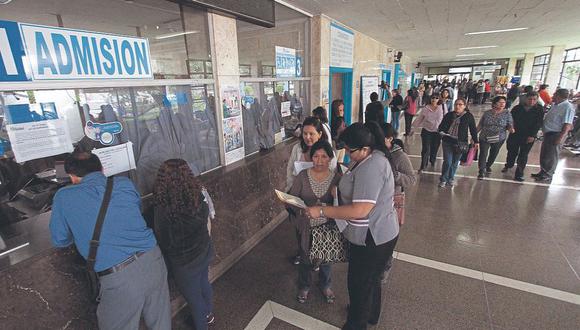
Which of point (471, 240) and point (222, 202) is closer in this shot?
point (222, 202)

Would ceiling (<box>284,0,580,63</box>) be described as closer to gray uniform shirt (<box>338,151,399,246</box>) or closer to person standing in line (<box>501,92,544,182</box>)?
person standing in line (<box>501,92,544,182</box>)

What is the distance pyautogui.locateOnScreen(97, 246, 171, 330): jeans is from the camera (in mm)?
1607

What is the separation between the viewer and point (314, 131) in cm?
258

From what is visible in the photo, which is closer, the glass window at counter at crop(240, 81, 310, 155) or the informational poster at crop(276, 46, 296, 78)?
the glass window at counter at crop(240, 81, 310, 155)

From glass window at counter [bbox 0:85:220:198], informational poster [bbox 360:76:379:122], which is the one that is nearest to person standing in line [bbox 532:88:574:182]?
informational poster [bbox 360:76:379:122]

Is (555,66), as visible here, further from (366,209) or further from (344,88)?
(366,209)

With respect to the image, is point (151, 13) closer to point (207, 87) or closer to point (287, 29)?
point (207, 87)

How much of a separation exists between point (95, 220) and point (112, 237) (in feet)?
0.43

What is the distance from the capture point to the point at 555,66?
47.6ft

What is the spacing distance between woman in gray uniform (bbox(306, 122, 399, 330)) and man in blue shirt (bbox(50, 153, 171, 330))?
111 centimetres

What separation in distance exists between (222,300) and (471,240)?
3038mm

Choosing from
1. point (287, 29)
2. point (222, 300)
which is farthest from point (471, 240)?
point (287, 29)

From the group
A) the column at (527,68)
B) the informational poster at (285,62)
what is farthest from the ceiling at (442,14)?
the column at (527,68)

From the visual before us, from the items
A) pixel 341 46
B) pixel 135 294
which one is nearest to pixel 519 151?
pixel 341 46
